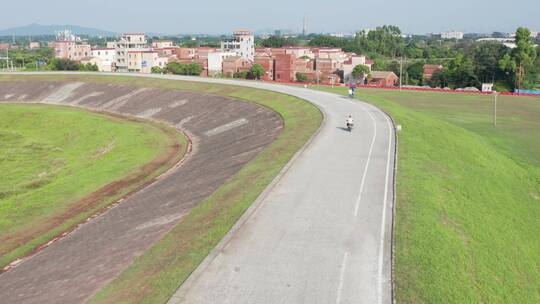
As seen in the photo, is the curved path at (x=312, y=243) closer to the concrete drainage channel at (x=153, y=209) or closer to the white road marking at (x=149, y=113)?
the concrete drainage channel at (x=153, y=209)

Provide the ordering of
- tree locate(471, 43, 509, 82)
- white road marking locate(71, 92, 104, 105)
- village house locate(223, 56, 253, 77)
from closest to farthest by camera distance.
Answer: white road marking locate(71, 92, 104, 105) < tree locate(471, 43, 509, 82) < village house locate(223, 56, 253, 77)

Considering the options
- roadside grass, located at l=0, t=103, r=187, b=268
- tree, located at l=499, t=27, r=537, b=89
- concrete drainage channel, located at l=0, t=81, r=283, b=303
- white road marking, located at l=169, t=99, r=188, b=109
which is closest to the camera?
concrete drainage channel, located at l=0, t=81, r=283, b=303

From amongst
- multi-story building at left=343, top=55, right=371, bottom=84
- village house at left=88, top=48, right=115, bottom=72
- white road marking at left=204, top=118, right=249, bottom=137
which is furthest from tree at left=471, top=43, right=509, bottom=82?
village house at left=88, top=48, right=115, bottom=72

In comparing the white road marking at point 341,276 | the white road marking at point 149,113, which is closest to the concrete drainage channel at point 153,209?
the white road marking at point 149,113

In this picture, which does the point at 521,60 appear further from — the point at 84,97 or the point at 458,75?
the point at 84,97

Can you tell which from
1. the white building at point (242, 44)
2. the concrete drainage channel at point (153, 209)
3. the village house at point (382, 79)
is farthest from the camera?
the white building at point (242, 44)

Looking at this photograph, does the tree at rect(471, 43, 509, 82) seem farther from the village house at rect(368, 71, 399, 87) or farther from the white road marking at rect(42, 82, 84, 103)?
the white road marking at rect(42, 82, 84, 103)
